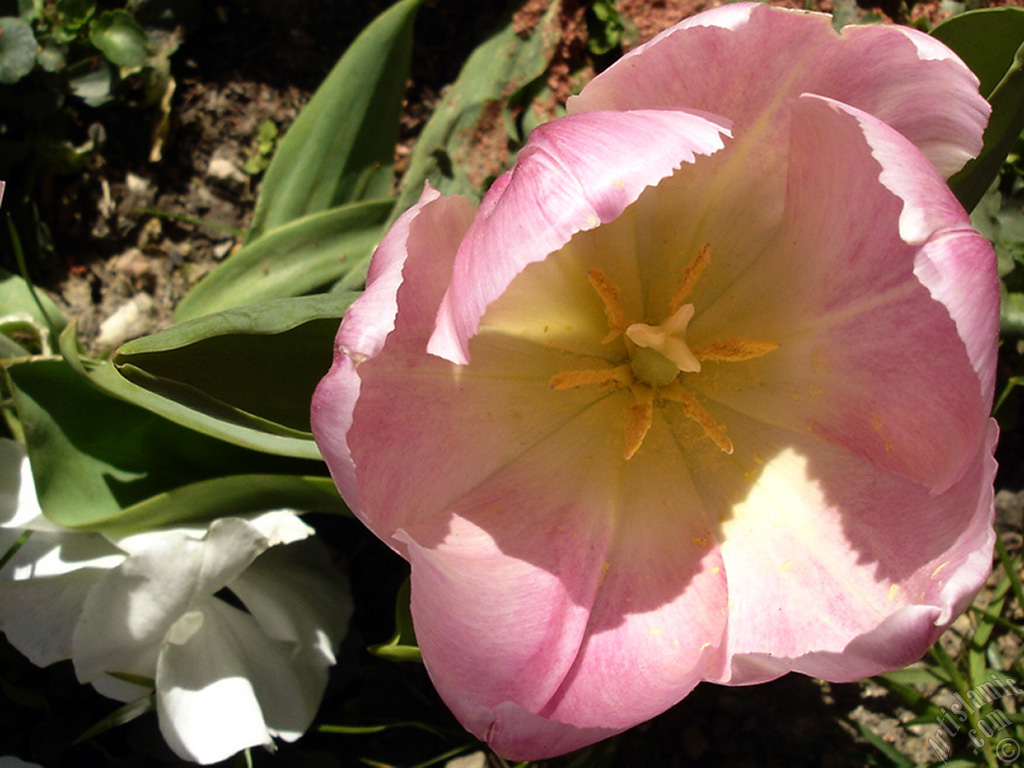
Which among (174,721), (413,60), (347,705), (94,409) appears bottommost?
(347,705)

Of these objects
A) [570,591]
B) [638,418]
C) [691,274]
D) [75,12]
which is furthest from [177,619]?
[75,12]

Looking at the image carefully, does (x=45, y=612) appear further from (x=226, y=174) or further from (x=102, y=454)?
(x=226, y=174)

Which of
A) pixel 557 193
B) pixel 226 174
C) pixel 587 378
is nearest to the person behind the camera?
pixel 557 193

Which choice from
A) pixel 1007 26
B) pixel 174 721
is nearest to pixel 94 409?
pixel 174 721

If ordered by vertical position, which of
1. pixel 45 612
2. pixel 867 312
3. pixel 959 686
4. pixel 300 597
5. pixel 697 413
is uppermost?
pixel 867 312

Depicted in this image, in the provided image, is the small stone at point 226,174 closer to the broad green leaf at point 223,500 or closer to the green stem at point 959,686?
the broad green leaf at point 223,500

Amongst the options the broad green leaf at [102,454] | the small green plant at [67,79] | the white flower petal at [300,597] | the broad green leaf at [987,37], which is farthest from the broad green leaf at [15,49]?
the broad green leaf at [987,37]

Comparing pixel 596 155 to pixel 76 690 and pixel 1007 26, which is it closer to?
pixel 1007 26
